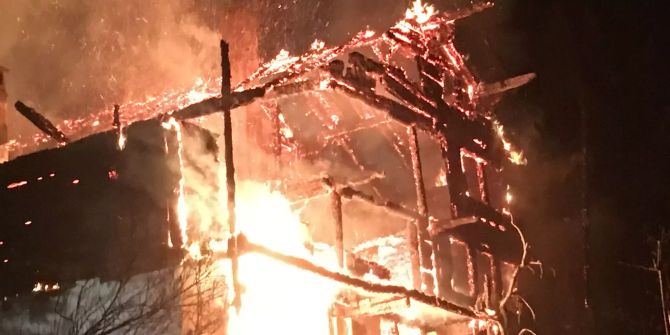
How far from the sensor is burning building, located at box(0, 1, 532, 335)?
35.3 feet

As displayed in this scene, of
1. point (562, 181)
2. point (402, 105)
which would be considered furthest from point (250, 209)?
point (562, 181)

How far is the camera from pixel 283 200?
13727mm

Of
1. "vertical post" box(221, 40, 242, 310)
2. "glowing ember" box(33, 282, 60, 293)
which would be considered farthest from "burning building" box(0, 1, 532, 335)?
"glowing ember" box(33, 282, 60, 293)

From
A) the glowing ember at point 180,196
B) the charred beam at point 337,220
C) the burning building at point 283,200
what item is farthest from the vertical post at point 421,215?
the glowing ember at point 180,196

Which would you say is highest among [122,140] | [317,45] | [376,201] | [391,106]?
[317,45]

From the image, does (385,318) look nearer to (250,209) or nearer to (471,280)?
(471,280)

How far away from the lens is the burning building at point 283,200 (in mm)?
10766

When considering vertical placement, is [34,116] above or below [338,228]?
above

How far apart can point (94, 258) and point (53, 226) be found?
5.08ft

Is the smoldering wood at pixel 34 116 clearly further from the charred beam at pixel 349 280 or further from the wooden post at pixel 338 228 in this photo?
the charred beam at pixel 349 280

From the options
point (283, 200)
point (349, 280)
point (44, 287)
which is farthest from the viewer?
point (283, 200)

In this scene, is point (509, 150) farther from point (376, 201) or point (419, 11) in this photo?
point (376, 201)

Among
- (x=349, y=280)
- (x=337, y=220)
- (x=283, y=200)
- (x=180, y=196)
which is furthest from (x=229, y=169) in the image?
(x=283, y=200)

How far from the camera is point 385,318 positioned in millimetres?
12586
